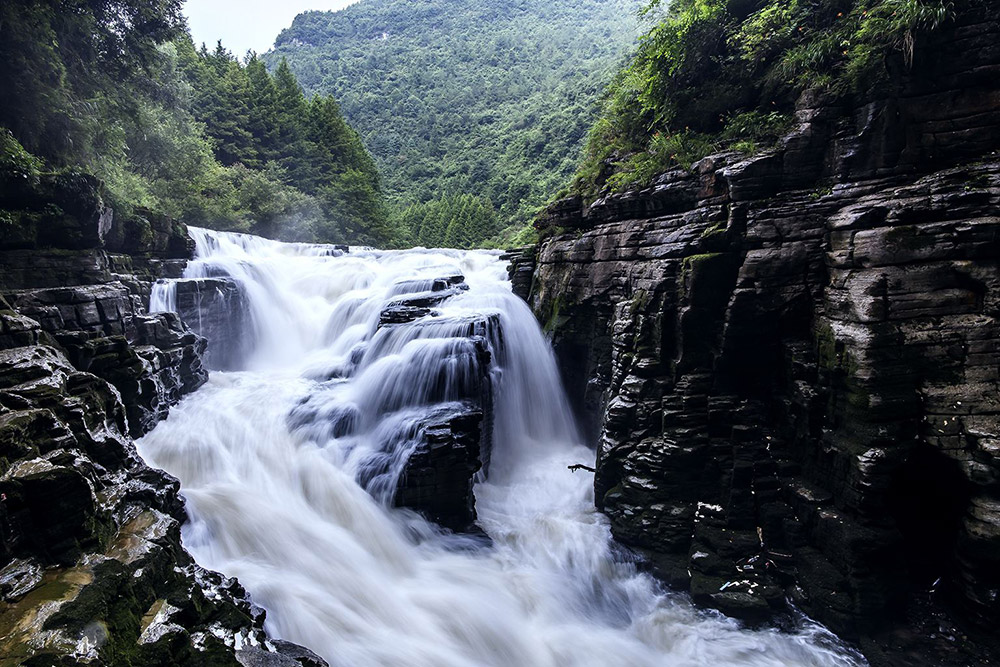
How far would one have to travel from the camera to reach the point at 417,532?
803 cm

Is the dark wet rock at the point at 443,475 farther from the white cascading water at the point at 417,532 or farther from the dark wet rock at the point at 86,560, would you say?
the dark wet rock at the point at 86,560

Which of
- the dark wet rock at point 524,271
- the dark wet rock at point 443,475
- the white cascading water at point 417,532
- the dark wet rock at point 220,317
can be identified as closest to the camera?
the white cascading water at point 417,532

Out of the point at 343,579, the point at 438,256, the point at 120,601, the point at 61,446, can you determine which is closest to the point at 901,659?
the point at 343,579

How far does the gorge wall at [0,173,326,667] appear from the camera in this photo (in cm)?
334

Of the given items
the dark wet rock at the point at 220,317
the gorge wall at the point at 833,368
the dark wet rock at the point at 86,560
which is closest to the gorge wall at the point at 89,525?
the dark wet rock at the point at 86,560

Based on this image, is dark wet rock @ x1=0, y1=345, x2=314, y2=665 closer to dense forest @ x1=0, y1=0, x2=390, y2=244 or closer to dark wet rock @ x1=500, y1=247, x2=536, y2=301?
dense forest @ x1=0, y1=0, x2=390, y2=244

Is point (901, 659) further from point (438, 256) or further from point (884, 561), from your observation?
point (438, 256)

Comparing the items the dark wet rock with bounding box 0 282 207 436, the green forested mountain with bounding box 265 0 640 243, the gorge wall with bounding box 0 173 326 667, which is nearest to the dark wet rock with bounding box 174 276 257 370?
the dark wet rock with bounding box 0 282 207 436

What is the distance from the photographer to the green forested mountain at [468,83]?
57.8m

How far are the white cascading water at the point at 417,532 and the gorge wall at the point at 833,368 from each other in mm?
770

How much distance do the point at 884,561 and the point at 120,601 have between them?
27.9ft

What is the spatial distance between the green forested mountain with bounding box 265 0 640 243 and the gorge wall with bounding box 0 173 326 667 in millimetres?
35748

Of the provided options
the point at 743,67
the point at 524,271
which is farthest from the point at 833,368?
the point at 524,271

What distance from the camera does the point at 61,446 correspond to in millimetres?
4785
